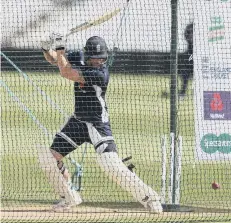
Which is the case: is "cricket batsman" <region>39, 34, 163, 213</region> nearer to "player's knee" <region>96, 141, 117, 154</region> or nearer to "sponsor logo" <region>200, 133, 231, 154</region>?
"player's knee" <region>96, 141, 117, 154</region>

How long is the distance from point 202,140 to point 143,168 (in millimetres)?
2014

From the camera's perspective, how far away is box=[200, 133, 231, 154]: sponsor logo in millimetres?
10352

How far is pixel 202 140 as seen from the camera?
34.1ft

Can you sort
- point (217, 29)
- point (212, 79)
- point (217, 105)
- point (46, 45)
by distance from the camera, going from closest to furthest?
point (46, 45)
point (217, 29)
point (212, 79)
point (217, 105)

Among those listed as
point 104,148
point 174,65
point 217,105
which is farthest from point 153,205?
point 174,65

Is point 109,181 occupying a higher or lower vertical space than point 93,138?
lower

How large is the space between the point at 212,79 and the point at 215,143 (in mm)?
726

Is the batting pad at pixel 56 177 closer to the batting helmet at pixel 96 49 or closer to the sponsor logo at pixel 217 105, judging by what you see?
the batting helmet at pixel 96 49

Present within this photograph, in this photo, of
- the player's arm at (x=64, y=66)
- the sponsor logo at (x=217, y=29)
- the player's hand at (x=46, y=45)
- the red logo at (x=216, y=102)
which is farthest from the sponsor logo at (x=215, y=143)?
the player's hand at (x=46, y=45)

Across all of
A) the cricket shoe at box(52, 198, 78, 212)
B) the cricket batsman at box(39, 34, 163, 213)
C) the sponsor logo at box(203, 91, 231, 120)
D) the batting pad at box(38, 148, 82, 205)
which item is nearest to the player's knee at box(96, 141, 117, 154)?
the cricket batsman at box(39, 34, 163, 213)

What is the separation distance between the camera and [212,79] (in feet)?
33.4

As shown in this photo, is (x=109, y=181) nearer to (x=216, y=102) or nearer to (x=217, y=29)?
(x=216, y=102)

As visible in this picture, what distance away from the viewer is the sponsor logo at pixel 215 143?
34.0ft

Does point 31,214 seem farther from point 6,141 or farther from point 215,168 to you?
point 6,141
